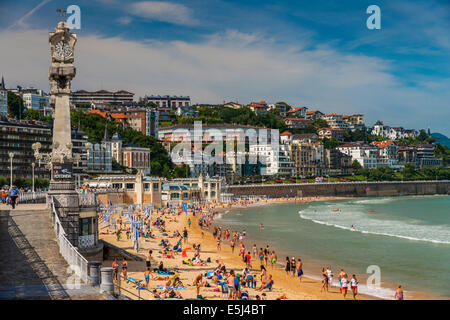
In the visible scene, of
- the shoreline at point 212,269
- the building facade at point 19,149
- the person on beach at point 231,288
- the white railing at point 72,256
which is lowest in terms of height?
A: the shoreline at point 212,269

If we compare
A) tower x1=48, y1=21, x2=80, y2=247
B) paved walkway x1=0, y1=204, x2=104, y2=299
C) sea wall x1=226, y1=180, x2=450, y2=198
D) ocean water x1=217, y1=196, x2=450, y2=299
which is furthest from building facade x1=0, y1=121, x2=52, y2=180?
paved walkway x1=0, y1=204, x2=104, y2=299

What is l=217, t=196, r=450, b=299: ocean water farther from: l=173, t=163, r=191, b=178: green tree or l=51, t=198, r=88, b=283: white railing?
l=173, t=163, r=191, b=178: green tree

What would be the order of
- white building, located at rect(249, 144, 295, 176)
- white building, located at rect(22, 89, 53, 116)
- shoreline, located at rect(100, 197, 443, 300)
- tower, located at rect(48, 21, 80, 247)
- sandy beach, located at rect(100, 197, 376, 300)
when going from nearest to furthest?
tower, located at rect(48, 21, 80, 247) < sandy beach, located at rect(100, 197, 376, 300) < shoreline, located at rect(100, 197, 443, 300) < white building, located at rect(249, 144, 295, 176) < white building, located at rect(22, 89, 53, 116)

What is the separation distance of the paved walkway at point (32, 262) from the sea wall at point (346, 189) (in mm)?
97957

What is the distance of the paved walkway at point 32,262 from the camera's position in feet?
43.8

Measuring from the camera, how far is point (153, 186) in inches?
2921

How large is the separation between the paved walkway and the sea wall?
98.0 m

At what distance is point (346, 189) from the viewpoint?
144 meters

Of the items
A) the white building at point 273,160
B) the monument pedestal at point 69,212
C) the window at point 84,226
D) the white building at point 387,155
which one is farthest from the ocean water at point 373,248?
the white building at point 387,155

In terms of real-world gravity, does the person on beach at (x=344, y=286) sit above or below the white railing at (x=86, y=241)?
below

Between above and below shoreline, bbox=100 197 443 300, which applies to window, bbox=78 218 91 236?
above

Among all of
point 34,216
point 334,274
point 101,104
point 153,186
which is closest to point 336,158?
point 101,104

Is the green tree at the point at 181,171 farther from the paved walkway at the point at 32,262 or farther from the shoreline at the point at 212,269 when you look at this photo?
the paved walkway at the point at 32,262

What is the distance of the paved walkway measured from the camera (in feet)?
43.8
